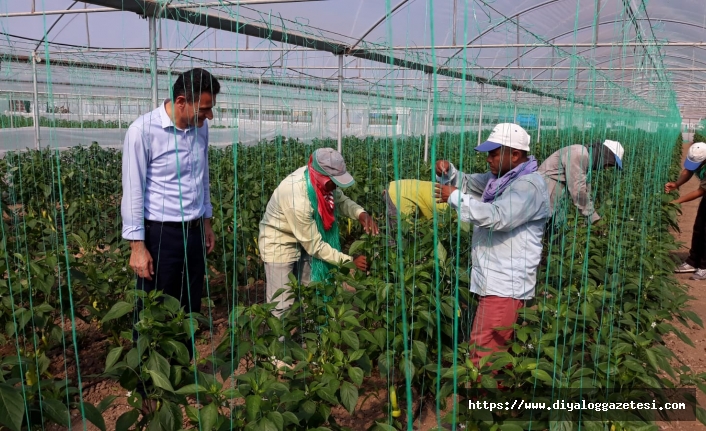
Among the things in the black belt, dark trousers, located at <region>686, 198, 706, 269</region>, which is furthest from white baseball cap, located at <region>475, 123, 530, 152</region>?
dark trousers, located at <region>686, 198, 706, 269</region>

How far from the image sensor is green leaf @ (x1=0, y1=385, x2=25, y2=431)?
135cm

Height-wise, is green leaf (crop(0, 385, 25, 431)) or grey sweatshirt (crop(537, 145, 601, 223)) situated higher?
grey sweatshirt (crop(537, 145, 601, 223))

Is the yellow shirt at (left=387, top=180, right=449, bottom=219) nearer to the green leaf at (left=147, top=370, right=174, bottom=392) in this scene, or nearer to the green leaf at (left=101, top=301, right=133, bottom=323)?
the green leaf at (left=101, top=301, right=133, bottom=323)

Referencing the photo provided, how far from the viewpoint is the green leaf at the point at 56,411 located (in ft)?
4.88

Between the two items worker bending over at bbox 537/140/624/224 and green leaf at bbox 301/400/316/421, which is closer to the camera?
green leaf at bbox 301/400/316/421

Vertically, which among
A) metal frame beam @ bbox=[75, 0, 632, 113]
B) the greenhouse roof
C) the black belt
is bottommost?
the black belt

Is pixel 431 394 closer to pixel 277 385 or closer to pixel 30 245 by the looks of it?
pixel 277 385

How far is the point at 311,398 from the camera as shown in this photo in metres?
1.85

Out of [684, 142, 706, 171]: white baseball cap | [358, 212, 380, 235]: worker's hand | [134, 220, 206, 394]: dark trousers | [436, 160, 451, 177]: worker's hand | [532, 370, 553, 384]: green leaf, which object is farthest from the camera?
[684, 142, 706, 171]: white baseball cap

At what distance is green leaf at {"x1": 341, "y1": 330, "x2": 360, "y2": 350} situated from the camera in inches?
79.7

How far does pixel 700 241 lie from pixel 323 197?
4.39 metres

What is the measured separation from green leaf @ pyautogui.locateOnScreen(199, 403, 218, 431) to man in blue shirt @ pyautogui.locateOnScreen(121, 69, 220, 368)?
2.20 ft

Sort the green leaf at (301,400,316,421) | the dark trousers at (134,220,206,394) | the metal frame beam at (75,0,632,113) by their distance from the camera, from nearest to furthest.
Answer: the green leaf at (301,400,316,421) → the dark trousers at (134,220,206,394) → the metal frame beam at (75,0,632,113)

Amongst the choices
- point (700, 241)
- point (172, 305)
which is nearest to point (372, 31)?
point (700, 241)
